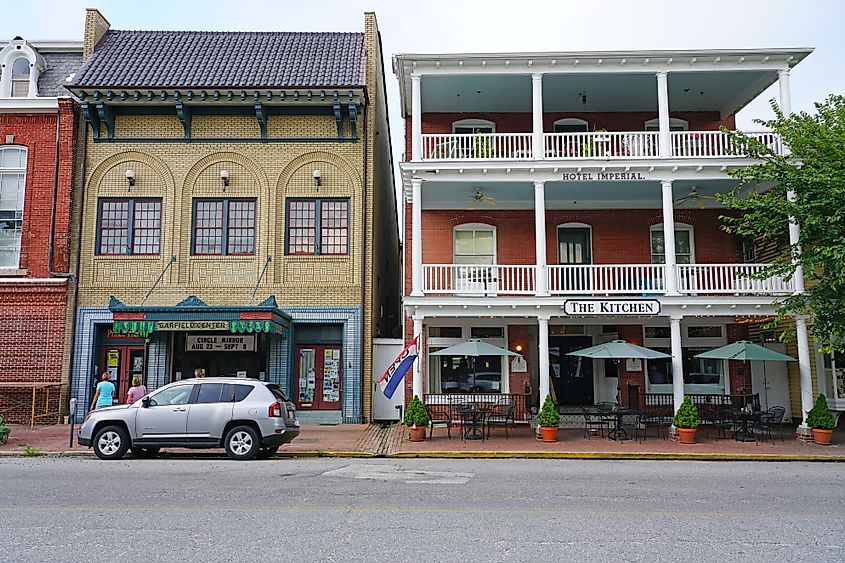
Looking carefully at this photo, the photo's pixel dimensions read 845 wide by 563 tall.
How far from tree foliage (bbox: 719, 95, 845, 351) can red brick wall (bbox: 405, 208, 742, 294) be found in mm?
→ 3712

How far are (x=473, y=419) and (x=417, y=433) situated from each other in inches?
53.6

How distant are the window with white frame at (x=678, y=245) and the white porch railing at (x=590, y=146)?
2.29 meters

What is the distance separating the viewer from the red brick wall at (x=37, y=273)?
61.2ft

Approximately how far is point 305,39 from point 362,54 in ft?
7.20

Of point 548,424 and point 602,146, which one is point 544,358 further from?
point 602,146

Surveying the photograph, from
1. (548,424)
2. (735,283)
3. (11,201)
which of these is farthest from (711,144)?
(11,201)

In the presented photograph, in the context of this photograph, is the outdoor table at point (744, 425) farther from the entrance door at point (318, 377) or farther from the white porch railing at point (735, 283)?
the entrance door at point (318, 377)

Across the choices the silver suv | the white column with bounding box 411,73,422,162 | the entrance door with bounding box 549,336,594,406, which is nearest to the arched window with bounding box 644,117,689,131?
the entrance door with bounding box 549,336,594,406

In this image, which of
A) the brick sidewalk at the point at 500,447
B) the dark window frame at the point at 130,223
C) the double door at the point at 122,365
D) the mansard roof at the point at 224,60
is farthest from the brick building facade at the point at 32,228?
the brick sidewalk at the point at 500,447

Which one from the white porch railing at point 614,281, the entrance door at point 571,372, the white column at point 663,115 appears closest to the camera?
the white porch railing at point 614,281

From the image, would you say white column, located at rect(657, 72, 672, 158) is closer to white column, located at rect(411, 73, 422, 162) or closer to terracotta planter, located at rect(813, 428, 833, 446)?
white column, located at rect(411, 73, 422, 162)

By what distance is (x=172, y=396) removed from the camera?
13.2 meters

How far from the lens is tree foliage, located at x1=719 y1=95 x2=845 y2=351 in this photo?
14.5m

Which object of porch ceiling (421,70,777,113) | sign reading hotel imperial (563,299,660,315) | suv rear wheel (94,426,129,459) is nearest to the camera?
suv rear wheel (94,426,129,459)
